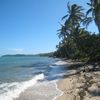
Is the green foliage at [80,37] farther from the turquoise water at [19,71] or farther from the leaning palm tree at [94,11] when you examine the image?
the turquoise water at [19,71]

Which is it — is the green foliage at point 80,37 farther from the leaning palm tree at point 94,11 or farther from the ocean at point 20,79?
the ocean at point 20,79

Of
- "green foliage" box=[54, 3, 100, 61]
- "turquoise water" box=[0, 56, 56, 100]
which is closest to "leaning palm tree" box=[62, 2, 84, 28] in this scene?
"green foliage" box=[54, 3, 100, 61]

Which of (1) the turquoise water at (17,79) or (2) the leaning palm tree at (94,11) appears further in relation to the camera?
(2) the leaning palm tree at (94,11)

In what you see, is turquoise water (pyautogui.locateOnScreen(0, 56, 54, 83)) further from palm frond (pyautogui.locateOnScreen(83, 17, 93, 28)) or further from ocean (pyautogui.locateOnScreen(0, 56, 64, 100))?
Answer: palm frond (pyautogui.locateOnScreen(83, 17, 93, 28))

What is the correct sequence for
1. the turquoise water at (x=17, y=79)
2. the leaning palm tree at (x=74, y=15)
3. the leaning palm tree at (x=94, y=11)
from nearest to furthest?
the turquoise water at (x=17, y=79) < the leaning palm tree at (x=94, y=11) < the leaning palm tree at (x=74, y=15)

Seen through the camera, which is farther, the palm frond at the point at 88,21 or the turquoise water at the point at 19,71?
the palm frond at the point at 88,21

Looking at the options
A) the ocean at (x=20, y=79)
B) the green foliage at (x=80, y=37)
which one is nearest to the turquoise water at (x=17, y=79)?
the ocean at (x=20, y=79)

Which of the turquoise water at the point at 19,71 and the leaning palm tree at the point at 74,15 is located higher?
the leaning palm tree at the point at 74,15

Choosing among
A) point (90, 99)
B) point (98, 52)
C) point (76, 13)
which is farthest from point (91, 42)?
point (90, 99)

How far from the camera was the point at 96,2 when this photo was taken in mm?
35156

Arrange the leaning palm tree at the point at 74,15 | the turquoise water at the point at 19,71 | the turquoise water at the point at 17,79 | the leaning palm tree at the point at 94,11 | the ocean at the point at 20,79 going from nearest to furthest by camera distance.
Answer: the turquoise water at the point at 17,79
the ocean at the point at 20,79
the turquoise water at the point at 19,71
the leaning palm tree at the point at 94,11
the leaning palm tree at the point at 74,15

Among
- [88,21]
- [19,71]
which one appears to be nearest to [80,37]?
[88,21]

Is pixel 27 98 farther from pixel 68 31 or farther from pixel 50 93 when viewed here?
pixel 68 31

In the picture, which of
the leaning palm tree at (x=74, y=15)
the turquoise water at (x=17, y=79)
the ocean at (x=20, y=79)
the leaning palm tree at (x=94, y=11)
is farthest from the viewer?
the leaning palm tree at (x=74, y=15)
